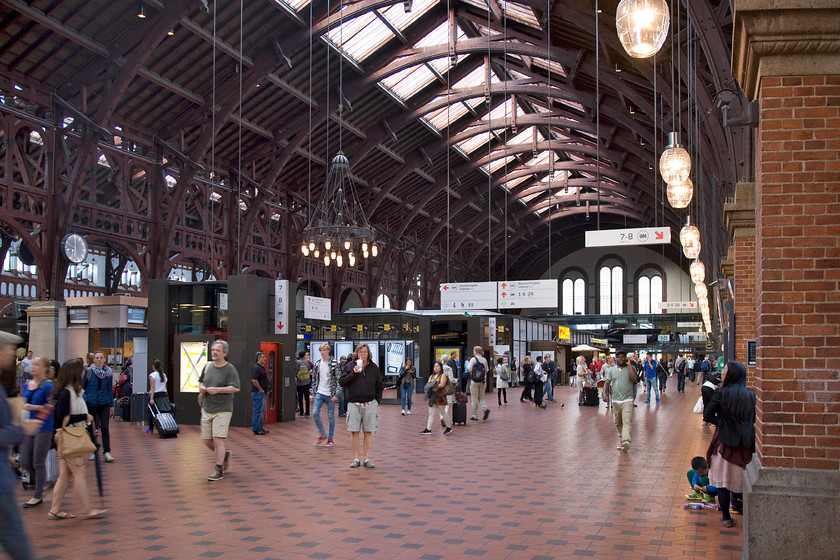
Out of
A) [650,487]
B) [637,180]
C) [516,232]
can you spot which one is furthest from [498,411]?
[516,232]

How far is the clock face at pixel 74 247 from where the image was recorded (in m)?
19.0

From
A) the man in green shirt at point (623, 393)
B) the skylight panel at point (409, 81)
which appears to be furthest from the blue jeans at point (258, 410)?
the skylight panel at point (409, 81)

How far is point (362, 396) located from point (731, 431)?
4331mm

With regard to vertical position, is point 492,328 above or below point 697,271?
below

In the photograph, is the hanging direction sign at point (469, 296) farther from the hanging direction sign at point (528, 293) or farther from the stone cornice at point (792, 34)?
the stone cornice at point (792, 34)

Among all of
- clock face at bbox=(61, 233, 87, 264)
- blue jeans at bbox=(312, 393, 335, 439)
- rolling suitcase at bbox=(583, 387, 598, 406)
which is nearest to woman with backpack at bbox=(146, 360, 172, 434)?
blue jeans at bbox=(312, 393, 335, 439)

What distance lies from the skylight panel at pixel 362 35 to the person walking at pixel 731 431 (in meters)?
18.8

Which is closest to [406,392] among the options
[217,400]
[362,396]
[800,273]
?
[362,396]

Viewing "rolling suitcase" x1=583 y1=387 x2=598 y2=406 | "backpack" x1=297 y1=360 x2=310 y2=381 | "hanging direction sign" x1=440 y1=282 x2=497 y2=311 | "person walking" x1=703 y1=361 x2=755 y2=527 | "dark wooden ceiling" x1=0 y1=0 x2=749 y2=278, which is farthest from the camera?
"hanging direction sign" x1=440 y1=282 x2=497 y2=311

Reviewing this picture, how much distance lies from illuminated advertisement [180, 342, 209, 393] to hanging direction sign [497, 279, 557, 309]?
41.4 ft

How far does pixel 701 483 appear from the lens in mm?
6785

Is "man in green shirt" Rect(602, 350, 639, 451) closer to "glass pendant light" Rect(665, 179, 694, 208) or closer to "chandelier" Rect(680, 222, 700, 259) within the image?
"glass pendant light" Rect(665, 179, 694, 208)

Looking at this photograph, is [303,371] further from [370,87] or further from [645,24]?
[370,87]

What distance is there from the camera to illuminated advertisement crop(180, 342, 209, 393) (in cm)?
1405
